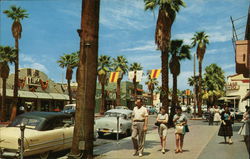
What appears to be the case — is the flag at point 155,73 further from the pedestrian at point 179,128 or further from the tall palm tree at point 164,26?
the pedestrian at point 179,128

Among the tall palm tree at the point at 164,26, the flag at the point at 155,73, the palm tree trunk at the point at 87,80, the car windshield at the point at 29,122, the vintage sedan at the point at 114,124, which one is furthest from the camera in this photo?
the flag at the point at 155,73

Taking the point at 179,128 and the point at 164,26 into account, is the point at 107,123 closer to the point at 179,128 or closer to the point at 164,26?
the point at 179,128

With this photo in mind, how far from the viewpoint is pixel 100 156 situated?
31.4 ft

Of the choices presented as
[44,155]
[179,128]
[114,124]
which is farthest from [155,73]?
[44,155]

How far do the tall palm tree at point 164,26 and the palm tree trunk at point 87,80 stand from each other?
47.0 ft

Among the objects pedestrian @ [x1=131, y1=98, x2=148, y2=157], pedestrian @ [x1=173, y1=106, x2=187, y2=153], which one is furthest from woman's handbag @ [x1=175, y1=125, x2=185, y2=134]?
pedestrian @ [x1=131, y1=98, x2=148, y2=157]

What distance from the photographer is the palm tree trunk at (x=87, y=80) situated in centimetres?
869

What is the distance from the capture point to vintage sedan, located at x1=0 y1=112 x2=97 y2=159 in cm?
833

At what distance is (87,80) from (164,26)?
1564 centimetres

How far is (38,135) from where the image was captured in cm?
871

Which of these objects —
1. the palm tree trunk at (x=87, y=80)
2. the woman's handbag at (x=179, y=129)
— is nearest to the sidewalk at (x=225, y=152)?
the woman's handbag at (x=179, y=129)

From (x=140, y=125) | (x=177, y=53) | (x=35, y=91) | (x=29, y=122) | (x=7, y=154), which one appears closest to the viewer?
(x=7, y=154)

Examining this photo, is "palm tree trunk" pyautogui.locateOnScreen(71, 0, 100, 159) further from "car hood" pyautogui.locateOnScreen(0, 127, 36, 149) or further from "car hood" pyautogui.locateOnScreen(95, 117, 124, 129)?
"car hood" pyautogui.locateOnScreen(95, 117, 124, 129)

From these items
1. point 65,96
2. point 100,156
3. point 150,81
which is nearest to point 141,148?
point 100,156
